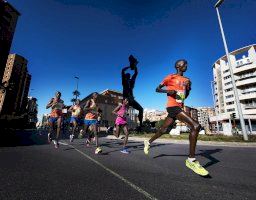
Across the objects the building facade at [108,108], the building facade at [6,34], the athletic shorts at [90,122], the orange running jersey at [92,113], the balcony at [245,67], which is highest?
the building facade at [6,34]

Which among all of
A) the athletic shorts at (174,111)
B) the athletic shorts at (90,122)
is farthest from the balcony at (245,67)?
the athletic shorts at (174,111)

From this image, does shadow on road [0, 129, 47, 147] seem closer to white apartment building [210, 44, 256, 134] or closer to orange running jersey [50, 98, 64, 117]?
orange running jersey [50, 98, 64, 117]

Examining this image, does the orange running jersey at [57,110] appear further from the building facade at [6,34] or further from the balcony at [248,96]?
the balcony at [248,96]

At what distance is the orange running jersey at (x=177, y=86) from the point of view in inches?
170

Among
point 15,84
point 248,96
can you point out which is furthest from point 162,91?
point 15,84

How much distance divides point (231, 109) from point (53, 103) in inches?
3216

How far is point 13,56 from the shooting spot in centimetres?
9994

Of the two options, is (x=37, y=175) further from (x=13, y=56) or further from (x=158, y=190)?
(x=13, y=56)

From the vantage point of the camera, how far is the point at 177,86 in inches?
175

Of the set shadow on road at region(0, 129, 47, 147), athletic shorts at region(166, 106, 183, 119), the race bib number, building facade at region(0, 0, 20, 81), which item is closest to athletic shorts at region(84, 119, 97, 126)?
shadow on road at region(0, 129, 47, 147)

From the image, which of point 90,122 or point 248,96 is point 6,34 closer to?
point 90,122

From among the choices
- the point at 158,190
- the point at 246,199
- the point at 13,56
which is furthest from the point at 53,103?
the point at 13,56

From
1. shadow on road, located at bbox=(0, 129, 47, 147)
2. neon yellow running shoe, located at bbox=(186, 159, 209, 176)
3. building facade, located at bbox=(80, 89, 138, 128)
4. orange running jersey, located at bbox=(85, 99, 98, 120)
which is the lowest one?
neon yellow running shoe, located at bbox=(186, 159, 209, 176)

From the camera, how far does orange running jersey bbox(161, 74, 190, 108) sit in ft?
14.2
